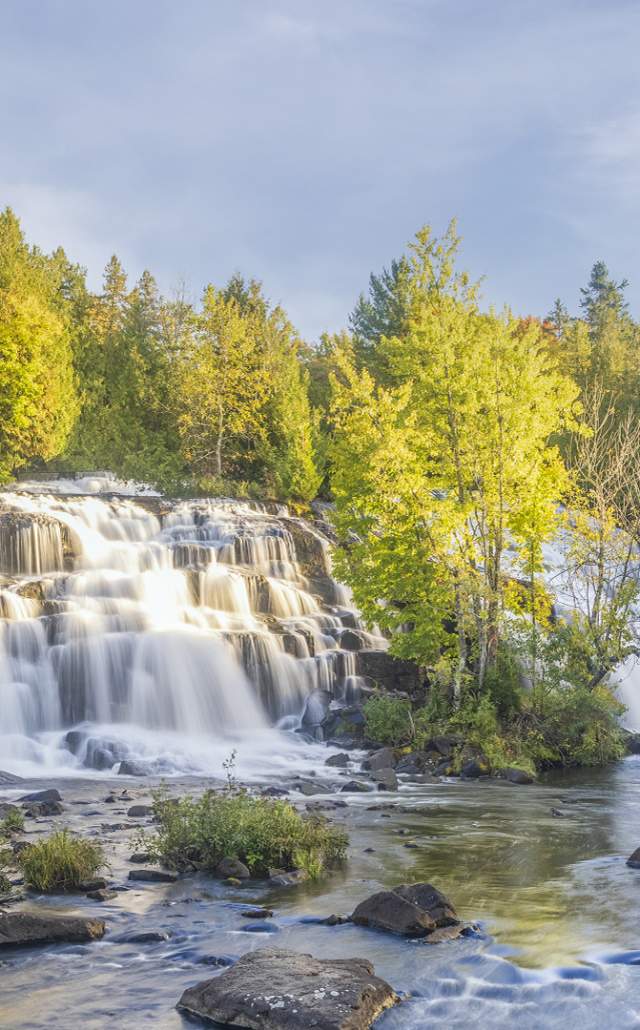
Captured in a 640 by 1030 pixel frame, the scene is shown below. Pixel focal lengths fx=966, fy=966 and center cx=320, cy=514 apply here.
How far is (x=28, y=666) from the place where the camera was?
25.2m

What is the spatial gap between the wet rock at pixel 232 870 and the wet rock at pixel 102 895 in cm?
135

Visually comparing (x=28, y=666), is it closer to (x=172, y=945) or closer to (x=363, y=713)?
(x=363, y=713)

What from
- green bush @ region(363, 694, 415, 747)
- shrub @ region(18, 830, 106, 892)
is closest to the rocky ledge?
shrub @ region(18, 830, 106, 892)

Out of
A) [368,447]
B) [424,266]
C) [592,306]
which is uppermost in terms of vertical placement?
[592,306]

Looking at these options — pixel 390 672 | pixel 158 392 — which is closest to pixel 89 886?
Result: pixel 390 672

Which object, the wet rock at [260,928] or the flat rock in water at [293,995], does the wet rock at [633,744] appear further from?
the flat rock in water at [293,995]

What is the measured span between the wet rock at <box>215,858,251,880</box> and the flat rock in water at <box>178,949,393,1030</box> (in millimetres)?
3620

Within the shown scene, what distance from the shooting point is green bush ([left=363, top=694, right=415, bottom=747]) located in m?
23.5

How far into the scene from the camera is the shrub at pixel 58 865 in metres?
11.3

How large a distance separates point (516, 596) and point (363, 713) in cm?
492

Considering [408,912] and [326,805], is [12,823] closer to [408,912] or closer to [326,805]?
[326,805]

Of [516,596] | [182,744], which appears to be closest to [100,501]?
[182,744]

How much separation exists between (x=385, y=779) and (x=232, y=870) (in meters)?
8.24

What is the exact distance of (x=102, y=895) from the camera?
11.2 meters
